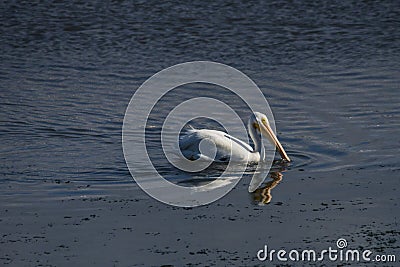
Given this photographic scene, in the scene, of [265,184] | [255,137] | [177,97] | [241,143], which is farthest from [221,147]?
[177,97]

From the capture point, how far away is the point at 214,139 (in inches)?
358

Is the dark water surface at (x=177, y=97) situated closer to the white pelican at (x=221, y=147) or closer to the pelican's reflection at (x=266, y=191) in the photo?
the pelican's reflection at (x=266, y=191)

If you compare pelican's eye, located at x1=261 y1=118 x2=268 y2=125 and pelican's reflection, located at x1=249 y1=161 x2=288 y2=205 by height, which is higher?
pelican's eye, located at x1=261 y1=118 x2=268 y2=125

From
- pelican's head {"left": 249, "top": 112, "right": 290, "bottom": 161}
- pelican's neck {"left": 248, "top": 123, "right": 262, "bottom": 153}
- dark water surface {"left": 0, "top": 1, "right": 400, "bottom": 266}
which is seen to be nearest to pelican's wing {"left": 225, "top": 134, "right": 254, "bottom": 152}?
pelican's neck {"left": 248, "top": 123, "right": 262, "bottom": 153}

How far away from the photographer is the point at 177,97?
11305mm

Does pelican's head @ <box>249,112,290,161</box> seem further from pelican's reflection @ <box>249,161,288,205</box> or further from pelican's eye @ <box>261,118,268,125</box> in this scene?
pelican's reflection @ <box>249,161,288,205</box>

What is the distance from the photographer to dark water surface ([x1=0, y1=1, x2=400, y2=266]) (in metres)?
6.54

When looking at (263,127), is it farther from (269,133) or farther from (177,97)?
Answer: (177,97)

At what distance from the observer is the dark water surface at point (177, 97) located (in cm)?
654

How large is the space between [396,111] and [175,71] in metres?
3.58

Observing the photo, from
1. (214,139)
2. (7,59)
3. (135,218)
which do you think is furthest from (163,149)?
(7,59)

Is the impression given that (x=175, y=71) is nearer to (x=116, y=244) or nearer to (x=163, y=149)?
(x=163, y=149)

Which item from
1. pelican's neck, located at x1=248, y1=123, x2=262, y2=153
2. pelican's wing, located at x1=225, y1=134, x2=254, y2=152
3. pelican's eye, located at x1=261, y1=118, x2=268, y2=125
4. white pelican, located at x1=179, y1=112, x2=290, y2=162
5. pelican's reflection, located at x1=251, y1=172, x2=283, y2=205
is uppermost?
pelican's eye, located at x1=261, y1=118, x2=268, y2=125

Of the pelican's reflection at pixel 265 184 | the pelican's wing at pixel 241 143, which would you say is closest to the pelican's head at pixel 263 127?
the pelican's wing at pixel 241 143
